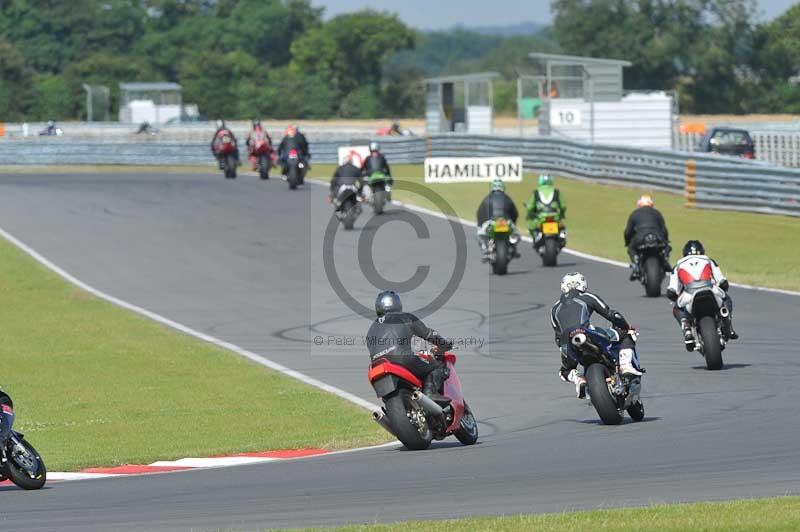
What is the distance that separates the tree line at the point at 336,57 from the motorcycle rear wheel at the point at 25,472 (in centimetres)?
6883

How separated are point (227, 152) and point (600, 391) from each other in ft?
100

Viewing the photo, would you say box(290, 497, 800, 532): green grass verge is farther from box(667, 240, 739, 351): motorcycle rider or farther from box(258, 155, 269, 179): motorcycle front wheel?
box(258, 155, 269, 179): motorcycle front wheel

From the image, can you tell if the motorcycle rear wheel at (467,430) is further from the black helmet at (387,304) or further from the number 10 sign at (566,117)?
the number 10 sign at (566,117)

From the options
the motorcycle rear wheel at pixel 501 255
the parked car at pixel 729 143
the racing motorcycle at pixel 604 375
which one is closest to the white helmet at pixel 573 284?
the racing motorcycle at pixel 604 375

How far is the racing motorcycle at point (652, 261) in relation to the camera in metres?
21.4

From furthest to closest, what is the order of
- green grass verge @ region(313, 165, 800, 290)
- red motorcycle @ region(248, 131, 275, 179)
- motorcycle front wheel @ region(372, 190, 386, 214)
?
red motorcycle @ region(248, 131, 275, 179) → motorcycle front wheel @ region(372, 190, 386, 214) → green grass verge @ region(313, 165, 800, 290)

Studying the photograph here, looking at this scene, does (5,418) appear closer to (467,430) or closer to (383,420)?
(383,420)

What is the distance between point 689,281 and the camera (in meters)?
15.9

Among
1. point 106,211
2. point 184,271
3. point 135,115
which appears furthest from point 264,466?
point 135,115

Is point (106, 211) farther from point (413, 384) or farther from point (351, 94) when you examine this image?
point (351, 94)

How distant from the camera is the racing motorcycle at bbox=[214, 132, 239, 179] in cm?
4222

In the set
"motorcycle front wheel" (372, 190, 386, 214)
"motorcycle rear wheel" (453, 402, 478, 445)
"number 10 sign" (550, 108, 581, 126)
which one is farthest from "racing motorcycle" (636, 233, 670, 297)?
"number 10 sign" (550, 108, 581, 126)

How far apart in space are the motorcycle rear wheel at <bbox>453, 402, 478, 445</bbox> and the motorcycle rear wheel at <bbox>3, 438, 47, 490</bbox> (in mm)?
3422

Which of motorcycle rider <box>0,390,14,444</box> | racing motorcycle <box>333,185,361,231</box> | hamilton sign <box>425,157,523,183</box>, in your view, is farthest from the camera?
hamilton sign <box>425,157,523,183</box>
